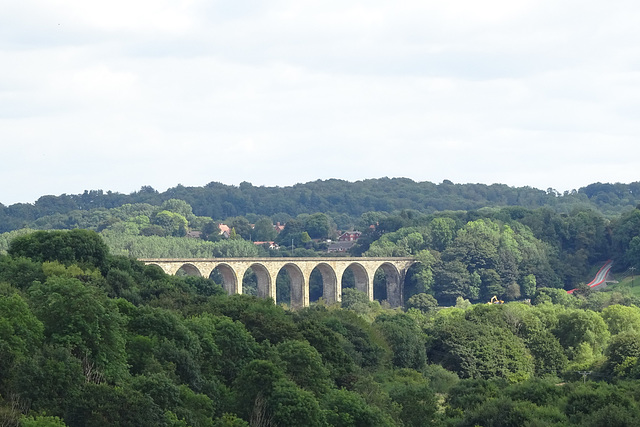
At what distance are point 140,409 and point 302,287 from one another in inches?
2933

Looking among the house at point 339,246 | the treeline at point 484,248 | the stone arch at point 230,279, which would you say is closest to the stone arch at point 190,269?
the stone arch at point 230,279

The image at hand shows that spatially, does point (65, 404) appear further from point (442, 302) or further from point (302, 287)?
point (442, 302)

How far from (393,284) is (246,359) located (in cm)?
7410

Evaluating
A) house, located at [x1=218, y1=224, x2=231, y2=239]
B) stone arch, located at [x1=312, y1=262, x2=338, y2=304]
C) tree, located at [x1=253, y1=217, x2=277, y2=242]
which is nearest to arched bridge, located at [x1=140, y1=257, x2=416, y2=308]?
stone arch, located at [x1=312, y1=262, x2=338, y2=304]

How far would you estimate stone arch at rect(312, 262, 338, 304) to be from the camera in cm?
11644

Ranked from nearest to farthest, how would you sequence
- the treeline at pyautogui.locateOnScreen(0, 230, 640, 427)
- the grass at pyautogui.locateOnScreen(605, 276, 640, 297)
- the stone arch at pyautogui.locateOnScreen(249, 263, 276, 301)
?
the treeline at pyautogui.locateOnScreen(0, 230, 640, 427) < the stone arch at pyautogui.locateOnScreen(249, 263, 276, 301) < the grass at pyautogui.locateOnScreen(605, 276, 640, 297)

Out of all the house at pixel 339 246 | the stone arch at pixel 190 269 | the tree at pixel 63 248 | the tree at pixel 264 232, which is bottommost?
the stone arch at pixel 190 269

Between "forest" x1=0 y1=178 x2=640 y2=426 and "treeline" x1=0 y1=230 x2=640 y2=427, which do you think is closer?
"treeline" x1=0 y1=230 x2=640 y2=427

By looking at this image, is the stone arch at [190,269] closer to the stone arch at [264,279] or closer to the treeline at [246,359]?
the stone arch at [264,279]

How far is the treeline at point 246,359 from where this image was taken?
39094 mm

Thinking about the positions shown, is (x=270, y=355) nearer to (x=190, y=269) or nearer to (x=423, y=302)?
(x=190, y=269)

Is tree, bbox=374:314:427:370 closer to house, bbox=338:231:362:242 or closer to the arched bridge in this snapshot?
the arched bridge

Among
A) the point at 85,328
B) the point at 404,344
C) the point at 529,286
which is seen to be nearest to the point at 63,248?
the point at 404,344

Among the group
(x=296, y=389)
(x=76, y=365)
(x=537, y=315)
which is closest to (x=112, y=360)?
(x=76, y=365)
